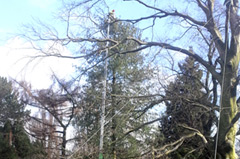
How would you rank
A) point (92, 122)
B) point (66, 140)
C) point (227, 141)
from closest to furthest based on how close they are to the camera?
point (227, 141) → point (92, 122) → point (66, 140)

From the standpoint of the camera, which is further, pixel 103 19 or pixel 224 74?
pixel 103 19

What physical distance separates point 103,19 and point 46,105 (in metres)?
15.4

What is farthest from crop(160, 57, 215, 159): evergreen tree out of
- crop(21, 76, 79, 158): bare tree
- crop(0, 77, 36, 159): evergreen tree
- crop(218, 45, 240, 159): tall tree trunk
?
crop(0, 77, 36, 159): evergreen tree

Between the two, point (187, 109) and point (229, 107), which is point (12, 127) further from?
point (229, 107)

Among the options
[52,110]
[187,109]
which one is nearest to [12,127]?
[52,110]

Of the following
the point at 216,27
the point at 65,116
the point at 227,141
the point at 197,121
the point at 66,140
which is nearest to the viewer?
the point at 227,141

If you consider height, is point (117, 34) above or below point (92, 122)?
above

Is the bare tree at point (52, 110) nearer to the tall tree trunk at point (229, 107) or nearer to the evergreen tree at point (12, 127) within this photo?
the evergreen tree at point (12, 127)

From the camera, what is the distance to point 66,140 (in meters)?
20.4

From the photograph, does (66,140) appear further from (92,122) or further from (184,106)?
(184,106)

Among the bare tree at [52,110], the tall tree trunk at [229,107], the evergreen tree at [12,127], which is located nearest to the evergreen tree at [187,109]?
the tall tree trunk at [229,107]

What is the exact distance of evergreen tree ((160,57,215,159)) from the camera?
27.8 ft

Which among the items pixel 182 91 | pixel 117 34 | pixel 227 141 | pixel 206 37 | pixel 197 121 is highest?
pixel 117 34

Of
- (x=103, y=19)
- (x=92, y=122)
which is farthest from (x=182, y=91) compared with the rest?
(x=92, y=122)
